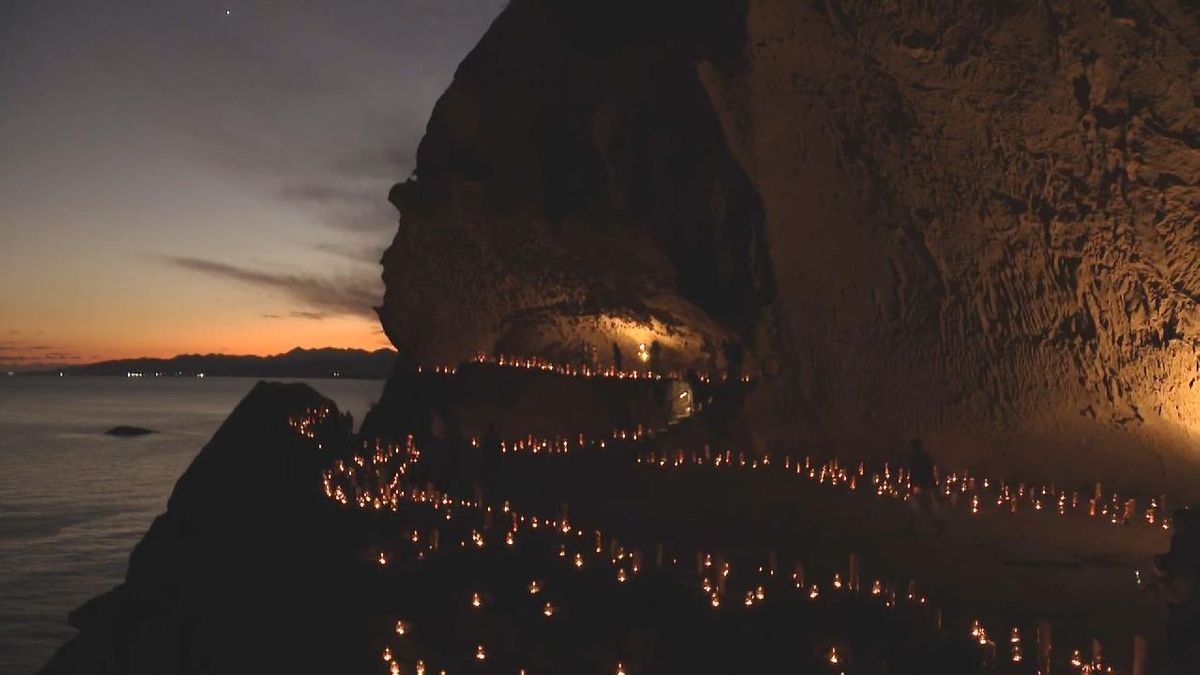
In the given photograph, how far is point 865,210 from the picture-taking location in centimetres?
1307

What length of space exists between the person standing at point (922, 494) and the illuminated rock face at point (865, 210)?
2969 mm

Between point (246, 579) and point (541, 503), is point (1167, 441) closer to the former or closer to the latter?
point (541, 503)

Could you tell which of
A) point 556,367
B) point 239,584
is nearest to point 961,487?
point 239,584

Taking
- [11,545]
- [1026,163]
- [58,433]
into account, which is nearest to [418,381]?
[1026,163]

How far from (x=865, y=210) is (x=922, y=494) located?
197 inches

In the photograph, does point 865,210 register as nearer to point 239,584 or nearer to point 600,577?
point 600,577

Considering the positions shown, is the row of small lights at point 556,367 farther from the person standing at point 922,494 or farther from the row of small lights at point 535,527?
the person standing at point 922,494

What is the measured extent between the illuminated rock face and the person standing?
2.97m

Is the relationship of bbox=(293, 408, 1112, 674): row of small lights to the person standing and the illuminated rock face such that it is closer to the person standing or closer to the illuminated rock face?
the illuminated rock face

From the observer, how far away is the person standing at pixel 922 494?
364 inches

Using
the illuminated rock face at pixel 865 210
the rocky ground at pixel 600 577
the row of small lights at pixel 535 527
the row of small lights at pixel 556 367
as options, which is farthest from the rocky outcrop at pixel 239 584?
the illuminated rock face at pixel 865 210

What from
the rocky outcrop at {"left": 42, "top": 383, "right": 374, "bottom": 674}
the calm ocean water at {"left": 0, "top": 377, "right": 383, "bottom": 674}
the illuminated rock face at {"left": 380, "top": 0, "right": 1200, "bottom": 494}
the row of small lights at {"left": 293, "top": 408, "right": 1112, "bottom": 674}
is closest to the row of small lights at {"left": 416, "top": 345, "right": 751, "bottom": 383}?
the illuminated rock face at {"left": 380, "top": 0, "right": 1200, "bottom": 494}

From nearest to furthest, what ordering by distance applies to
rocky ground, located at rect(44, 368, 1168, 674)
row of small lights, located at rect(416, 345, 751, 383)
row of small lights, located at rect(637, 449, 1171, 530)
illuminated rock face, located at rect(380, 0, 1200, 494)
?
rocky ground, located at rect(44, 368, 1168, 674) → illuminated rock face, located at rect(380, 0, 1200, 494) → row of small lights, located at rect(637, 449, 1171, 530) → row of small lights, located at rect(416, 345, 751, 383)

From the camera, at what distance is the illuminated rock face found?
9727 mm
